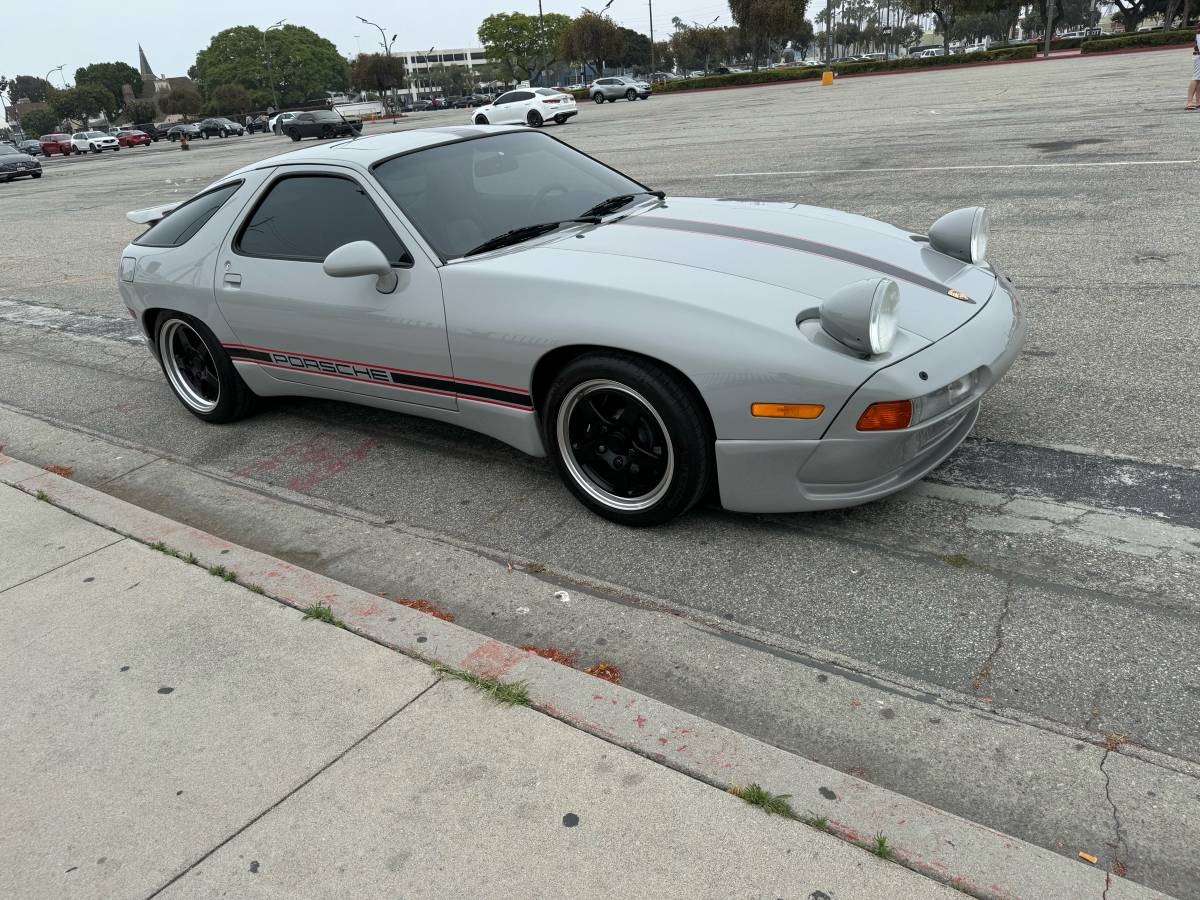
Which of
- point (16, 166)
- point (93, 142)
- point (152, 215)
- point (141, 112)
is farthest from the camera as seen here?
point (141, 112)

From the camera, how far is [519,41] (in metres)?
102

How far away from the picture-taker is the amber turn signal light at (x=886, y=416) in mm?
2867

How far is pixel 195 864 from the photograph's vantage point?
2.12 metres

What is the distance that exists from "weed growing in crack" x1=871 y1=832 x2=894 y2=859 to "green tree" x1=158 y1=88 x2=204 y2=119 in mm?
111823

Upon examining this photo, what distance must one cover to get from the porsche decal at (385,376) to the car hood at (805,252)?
0.65 meters

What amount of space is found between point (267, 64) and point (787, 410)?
126456mm

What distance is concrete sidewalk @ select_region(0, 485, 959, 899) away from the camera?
200 cm

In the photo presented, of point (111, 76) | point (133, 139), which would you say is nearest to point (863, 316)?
point (133, 139)

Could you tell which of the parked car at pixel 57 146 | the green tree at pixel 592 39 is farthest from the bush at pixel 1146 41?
the parked car at pixel 57 146

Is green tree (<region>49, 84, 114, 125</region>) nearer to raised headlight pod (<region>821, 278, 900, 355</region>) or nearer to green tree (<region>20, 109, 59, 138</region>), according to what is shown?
green tree (<region>20, 109, 59, 138</region>)

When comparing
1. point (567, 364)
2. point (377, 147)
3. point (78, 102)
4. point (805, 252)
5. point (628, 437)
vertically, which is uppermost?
point (78, 102)

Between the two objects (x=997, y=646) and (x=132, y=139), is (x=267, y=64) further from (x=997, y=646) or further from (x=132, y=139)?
(x=997, y=646)

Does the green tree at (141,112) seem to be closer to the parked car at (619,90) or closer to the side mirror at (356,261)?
the parked car at (619,90)

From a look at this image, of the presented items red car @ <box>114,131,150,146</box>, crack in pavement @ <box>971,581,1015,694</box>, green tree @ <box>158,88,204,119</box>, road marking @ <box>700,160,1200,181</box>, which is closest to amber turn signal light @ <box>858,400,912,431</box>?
crack in pavement @ <box>971,581,1015,694</box>
